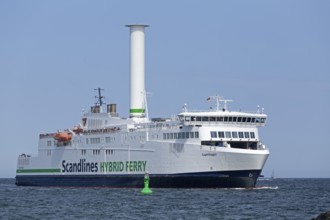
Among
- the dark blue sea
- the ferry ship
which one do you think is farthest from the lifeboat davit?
the dark blue sea

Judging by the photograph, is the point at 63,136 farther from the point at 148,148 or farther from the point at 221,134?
the point at 221,134

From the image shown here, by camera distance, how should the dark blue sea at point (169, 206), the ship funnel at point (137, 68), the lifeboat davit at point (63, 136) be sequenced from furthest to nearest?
the lifeboat davit at point (63, 136), the ship funnel at point (137, 68), the dark blue sea at point (169, 206)

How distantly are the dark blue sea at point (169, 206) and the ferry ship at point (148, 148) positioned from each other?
1.95 metres

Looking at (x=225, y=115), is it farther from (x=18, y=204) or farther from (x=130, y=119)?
(x=18, y=204)

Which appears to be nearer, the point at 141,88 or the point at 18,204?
the point at 18,204

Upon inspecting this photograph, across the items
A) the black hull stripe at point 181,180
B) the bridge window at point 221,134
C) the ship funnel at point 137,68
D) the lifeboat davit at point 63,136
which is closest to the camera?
the black hull stripe at point 181,180

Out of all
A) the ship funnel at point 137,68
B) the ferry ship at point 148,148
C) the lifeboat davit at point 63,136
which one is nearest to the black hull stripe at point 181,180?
the ferry ship at point 148,148

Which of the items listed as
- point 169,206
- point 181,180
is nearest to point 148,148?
point 181,180

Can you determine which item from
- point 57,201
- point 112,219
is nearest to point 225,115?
point 57,201

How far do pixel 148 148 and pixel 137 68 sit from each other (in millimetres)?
13586

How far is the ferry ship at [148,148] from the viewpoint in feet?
230

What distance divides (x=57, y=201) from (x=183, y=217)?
56.4 ft

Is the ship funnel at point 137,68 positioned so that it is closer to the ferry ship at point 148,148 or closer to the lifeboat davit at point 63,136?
the ferry ship at point 148,148

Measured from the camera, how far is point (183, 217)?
47594 mm
